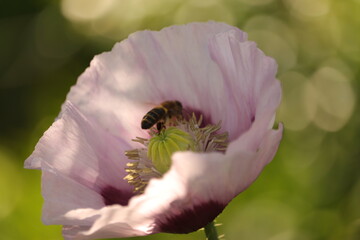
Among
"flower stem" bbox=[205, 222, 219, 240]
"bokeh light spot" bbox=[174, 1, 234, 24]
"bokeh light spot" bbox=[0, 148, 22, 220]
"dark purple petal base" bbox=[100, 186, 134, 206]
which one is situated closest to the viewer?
"flower stem" bbox=[205, 222, 219, 240]

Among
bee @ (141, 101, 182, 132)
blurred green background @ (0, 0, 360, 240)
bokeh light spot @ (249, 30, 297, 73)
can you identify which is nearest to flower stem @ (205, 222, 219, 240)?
bee @ (141, 101, 182, 132)

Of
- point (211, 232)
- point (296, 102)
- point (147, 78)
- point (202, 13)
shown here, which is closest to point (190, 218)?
point (211, 232)

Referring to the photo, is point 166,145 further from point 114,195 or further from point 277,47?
point 277,47

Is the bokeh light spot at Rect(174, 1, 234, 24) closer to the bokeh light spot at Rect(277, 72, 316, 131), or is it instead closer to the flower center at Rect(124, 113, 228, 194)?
the bokeh light spot at Rect(277, 72, 316, 131)

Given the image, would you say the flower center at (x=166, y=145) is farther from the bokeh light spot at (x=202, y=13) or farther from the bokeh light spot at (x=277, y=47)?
the bokeh light spot at (x=202, y=13)

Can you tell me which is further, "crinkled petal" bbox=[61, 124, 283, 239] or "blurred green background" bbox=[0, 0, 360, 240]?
"blurred green background" bbox=[0, 0, 360, 240]

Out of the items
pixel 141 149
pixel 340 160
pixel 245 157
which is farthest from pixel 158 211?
pixel 340 160
